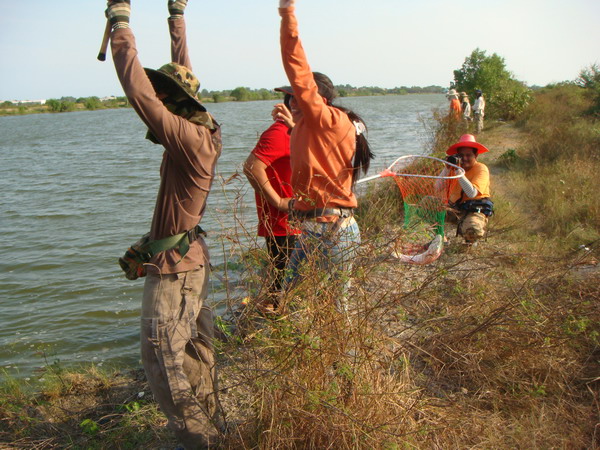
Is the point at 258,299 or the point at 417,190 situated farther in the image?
the point at 417,190

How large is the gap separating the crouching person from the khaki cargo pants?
13.1 feet

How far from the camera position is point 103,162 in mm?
19844

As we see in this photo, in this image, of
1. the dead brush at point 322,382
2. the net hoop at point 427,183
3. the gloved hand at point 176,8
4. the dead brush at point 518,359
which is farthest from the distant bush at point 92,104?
the dead brush at point 322,382

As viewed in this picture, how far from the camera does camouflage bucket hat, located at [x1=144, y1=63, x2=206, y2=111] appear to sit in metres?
2.48

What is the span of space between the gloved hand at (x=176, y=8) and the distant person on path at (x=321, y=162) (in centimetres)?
81

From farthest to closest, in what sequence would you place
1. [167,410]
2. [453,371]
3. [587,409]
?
[453,371] → [587,409] → [167,410]

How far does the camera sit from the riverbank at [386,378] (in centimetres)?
231

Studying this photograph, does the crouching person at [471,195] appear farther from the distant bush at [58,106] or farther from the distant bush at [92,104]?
the distant bush at [92,104]

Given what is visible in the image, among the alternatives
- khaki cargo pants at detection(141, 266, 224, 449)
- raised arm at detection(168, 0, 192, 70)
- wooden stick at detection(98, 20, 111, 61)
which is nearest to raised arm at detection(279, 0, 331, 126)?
raised arm at detection(168, 0, 192, 70)

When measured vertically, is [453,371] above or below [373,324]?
below

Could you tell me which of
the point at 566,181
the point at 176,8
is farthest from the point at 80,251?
the point at 566,181

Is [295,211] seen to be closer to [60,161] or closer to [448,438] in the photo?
[448,438]

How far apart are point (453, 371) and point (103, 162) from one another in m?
19.0

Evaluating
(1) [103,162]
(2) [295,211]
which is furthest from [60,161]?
(2) [295,211]
